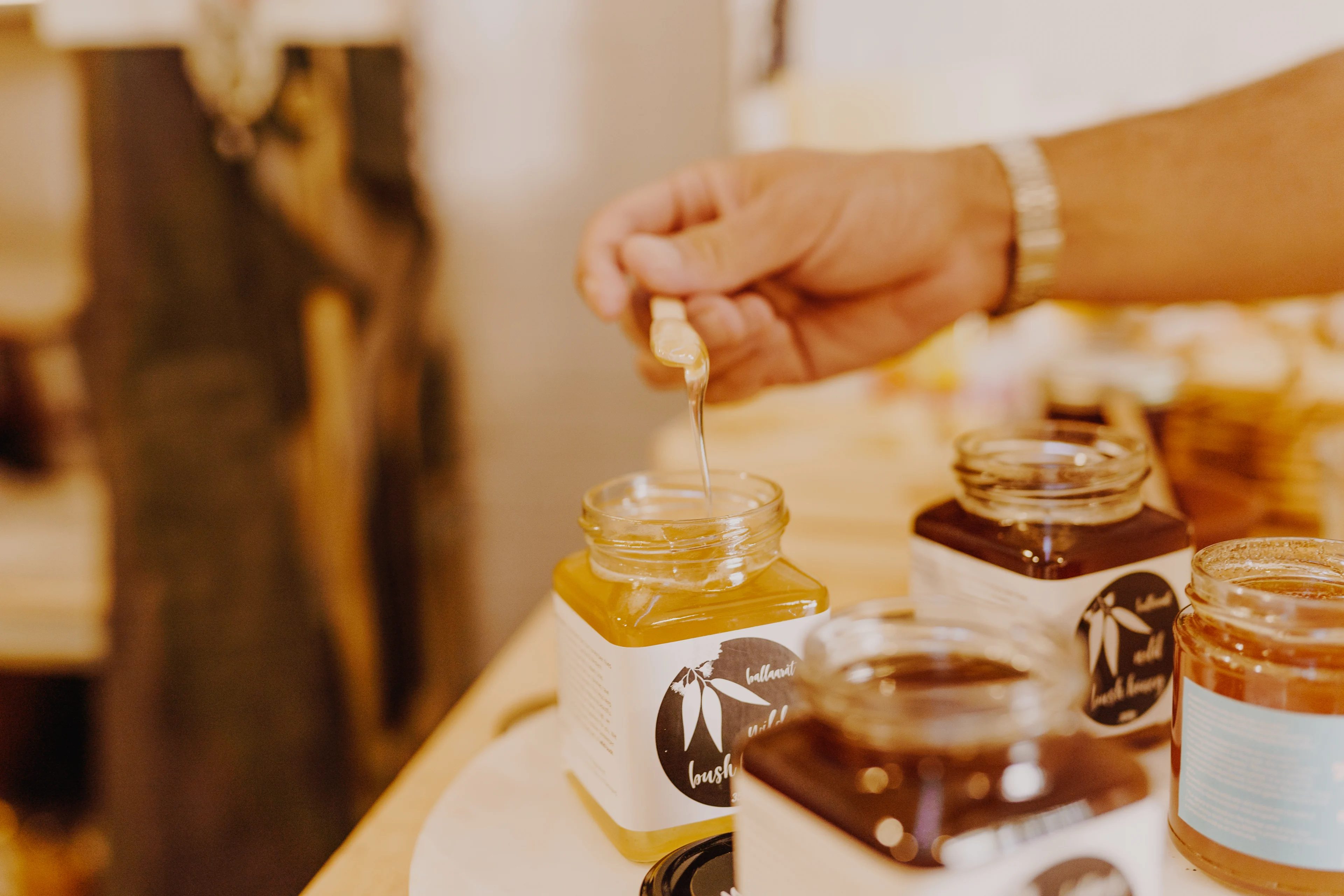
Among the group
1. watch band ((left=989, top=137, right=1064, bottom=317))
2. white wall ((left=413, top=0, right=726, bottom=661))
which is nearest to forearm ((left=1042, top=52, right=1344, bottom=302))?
watch band ((left=989, top=137, right=1064, bottom=317))

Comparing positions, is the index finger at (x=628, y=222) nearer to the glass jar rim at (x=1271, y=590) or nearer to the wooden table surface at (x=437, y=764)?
the wooden table surface at (x=437, y=764)

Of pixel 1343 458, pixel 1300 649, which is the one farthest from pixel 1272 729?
pixel 1343 458

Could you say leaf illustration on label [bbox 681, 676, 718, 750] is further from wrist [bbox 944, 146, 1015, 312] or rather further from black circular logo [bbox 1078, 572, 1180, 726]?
wrist [bbox 944, 146, 1015, 312]

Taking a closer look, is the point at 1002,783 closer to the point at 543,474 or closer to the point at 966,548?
the point at 966,548

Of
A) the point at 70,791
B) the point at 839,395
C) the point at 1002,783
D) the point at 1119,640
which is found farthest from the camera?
the point at 70,791

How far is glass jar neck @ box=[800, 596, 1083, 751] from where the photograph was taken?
0.29 meters

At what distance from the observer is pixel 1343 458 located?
78cm

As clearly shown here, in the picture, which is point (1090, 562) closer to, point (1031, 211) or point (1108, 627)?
point (1108, 627)

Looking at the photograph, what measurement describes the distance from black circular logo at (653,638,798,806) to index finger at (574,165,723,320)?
365 millimetres

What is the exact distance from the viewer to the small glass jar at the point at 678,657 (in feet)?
1.35

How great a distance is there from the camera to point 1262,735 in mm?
365

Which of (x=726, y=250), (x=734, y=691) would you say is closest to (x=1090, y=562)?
(x=734, y=691)

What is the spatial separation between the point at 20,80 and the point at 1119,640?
1689 millimetres

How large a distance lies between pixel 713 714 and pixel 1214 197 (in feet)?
1.94
